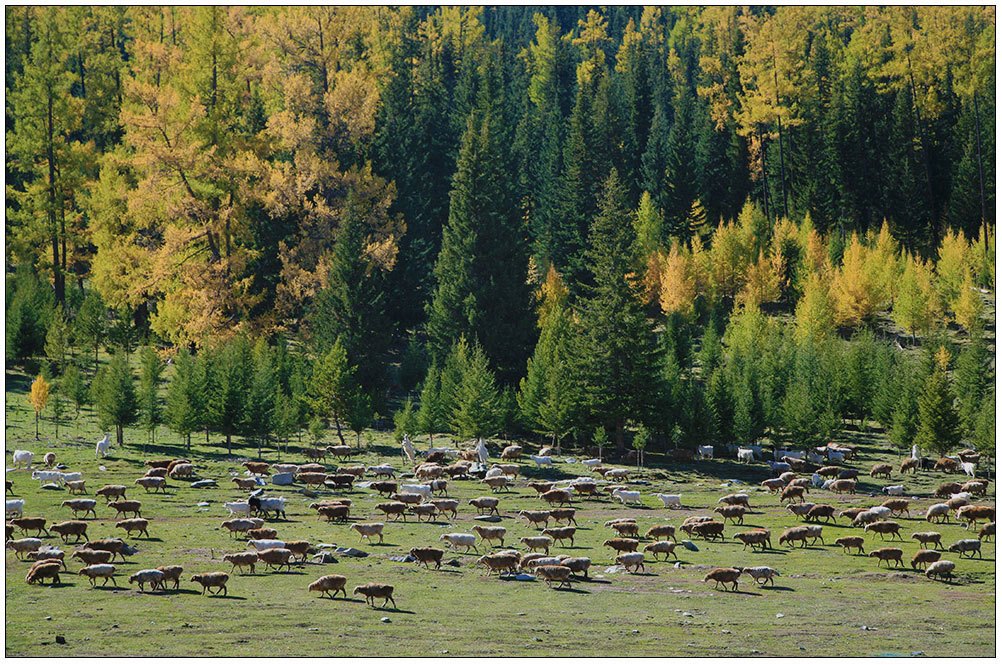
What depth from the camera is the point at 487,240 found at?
82250 millimetres

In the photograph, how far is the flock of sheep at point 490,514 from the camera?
34.7 meters

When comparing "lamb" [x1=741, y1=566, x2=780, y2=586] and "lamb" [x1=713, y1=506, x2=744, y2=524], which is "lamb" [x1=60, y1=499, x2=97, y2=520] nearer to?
"lamb" [x1=741, y1=566, x2=780, y2=586]

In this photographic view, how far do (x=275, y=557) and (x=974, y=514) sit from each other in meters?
25.6

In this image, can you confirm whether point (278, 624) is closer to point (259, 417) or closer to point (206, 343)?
point (259, 417)

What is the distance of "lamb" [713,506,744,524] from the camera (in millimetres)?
45250

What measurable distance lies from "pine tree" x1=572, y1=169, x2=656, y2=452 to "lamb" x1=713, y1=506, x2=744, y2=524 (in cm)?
1859

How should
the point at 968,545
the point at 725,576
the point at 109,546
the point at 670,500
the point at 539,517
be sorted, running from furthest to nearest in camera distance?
1. the point at 670,500
2. the point at 539,517
3. the point at 968,545
4. the point at 109,546
5. the point at 725,576

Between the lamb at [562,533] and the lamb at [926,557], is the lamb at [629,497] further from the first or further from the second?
the lamb at [926,557]

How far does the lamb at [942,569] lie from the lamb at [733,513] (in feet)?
31.6

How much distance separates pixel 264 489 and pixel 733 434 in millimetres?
27121

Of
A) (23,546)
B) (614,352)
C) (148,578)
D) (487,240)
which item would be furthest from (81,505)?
(487,240)

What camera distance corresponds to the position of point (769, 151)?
118812 millimetres

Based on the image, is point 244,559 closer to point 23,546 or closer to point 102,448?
point 23,546

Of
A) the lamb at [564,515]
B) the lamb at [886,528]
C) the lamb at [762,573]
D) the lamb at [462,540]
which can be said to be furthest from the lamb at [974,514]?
the lamb at [462,540]
